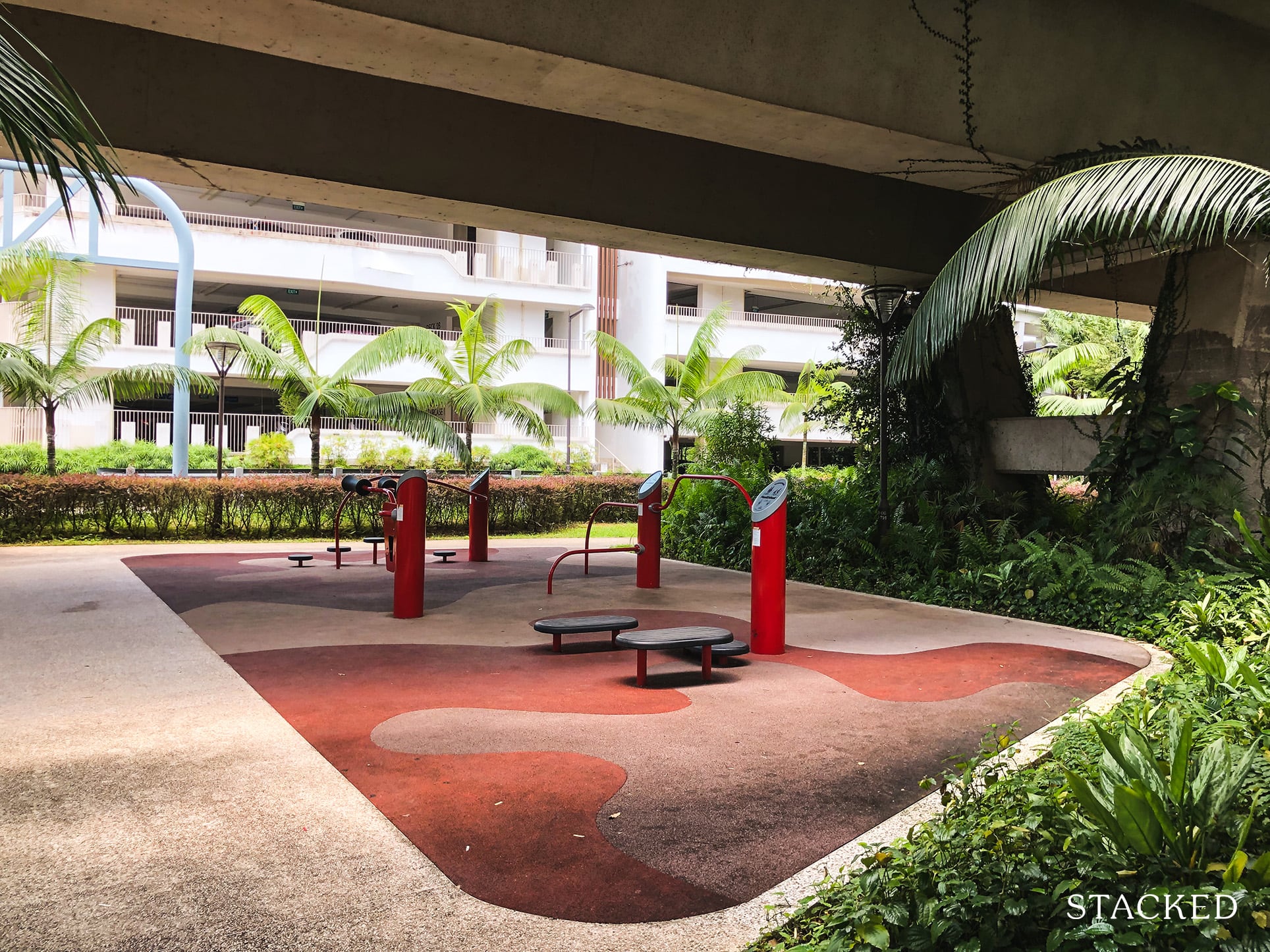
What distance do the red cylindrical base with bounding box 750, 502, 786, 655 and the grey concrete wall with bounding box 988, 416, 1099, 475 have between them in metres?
5.09

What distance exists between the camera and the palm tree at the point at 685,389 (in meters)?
24.0

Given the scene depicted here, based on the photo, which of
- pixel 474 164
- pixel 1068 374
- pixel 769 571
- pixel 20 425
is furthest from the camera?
pixel 20 425

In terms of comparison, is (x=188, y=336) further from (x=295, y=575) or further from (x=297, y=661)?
(x=297, y=661)

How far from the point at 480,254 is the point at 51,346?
17.7 meters

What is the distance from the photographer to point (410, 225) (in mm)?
39125

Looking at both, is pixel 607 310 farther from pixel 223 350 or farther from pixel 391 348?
pixel 223 350

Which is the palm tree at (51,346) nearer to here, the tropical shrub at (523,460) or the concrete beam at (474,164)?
the concrete beam at (474,164)

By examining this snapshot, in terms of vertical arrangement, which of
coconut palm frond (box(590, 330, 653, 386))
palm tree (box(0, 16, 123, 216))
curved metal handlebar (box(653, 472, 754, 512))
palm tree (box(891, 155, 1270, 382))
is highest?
coconut palm frond (box(590, 330, 653, 386))

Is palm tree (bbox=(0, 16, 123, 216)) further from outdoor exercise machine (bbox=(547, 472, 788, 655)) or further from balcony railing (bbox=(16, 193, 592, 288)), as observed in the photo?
balcony railing (bbox=(16, 193, 592, 288))

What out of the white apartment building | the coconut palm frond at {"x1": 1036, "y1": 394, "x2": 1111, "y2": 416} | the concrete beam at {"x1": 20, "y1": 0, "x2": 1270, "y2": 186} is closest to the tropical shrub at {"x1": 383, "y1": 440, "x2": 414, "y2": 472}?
the white apartment building

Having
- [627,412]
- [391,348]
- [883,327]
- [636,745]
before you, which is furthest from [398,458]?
[636,745]

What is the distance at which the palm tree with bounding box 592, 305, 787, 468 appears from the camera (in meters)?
24.0

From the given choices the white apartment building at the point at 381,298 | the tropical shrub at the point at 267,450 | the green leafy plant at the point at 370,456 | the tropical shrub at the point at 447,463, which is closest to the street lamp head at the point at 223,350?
the tropical shrub at the point at 267,450

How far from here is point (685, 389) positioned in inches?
973
